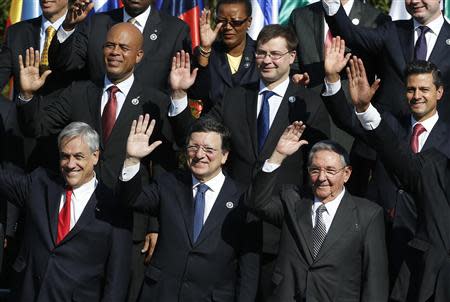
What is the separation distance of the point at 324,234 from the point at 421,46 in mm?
1958

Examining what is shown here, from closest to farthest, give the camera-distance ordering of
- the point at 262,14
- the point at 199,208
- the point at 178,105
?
the point at 199,208 < the point at 178,105 < the point at 262,14

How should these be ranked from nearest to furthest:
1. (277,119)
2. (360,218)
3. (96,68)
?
1. (360,218)
2. (277,119)
3. (96,68)

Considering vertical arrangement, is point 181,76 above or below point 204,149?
above

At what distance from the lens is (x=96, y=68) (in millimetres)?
10547

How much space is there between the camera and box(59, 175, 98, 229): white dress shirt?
9.44 metres

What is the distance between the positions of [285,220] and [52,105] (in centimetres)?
218

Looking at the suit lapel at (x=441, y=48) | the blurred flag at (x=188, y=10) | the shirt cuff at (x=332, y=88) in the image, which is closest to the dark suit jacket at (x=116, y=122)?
the shirt cuff at (x=332, y=88)

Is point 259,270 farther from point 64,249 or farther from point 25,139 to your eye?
point 25,139

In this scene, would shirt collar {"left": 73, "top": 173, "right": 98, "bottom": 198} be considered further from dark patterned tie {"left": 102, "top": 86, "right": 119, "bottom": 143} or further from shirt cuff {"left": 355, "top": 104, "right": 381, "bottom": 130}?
shirt cuff {"left": 355, "top": 104, "right": 381, "bottom": 130}

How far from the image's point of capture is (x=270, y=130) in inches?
388

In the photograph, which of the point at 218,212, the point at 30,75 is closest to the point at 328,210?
the point at 218,212

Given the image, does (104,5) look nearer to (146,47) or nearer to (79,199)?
(146,47)

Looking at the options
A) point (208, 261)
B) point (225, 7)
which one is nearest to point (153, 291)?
point (208, 261)

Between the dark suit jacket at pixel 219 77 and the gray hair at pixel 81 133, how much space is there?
1.33 m
